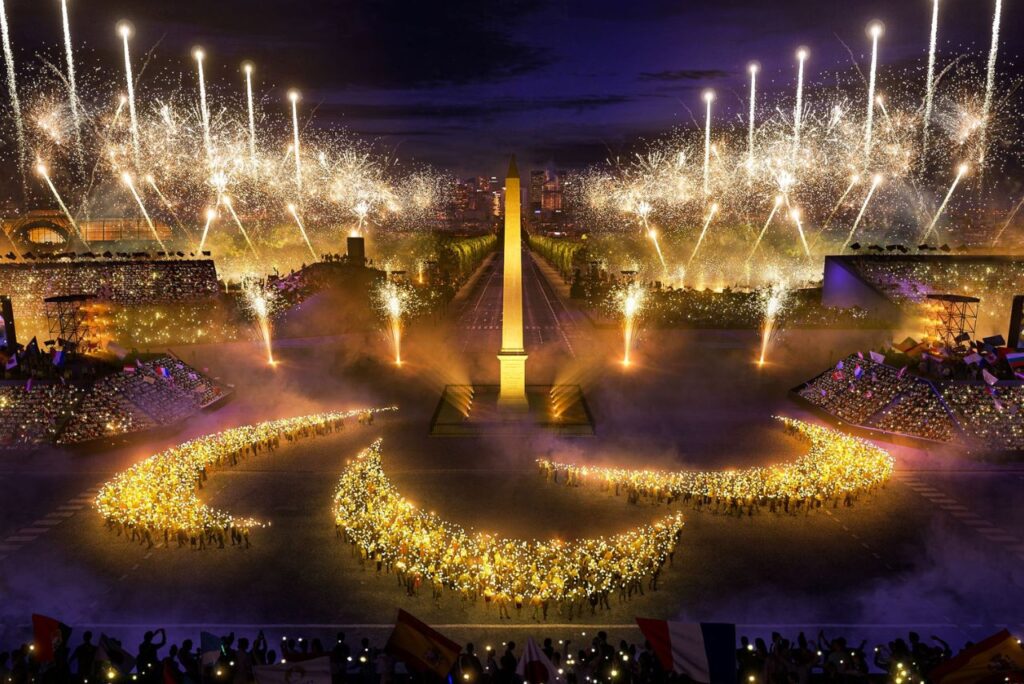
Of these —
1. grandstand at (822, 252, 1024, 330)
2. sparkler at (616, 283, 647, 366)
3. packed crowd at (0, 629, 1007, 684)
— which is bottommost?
packed crowd at (0, 629, 1007, 684)

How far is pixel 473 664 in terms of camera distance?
10.8 metres

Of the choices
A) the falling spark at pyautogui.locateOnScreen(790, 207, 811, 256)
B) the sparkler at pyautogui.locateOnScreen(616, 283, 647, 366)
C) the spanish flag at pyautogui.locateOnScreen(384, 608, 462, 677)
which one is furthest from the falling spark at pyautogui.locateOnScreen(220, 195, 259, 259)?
the spanish flag at pyautogui.locateOnScreen(384, 608, 462, 677)

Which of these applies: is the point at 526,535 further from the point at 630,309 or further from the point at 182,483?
the point at 630,309

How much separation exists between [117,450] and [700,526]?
17.2m

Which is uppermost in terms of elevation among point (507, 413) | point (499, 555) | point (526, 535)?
point (507, 413)

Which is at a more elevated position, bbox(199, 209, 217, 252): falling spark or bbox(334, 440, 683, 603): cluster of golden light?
bbox(199, 209, 217, 252): falling spark

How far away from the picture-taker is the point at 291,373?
32594 mm

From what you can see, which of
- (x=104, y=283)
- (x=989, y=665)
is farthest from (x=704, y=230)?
(x=989, y=665)

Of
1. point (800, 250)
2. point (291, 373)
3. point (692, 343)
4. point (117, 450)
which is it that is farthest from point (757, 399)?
point (800, 250)

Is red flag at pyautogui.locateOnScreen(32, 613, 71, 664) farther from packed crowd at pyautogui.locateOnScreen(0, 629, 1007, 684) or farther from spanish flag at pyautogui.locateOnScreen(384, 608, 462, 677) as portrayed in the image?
spanish flag at pyautogui.locateOnScreen(384, 608, 462, 677)

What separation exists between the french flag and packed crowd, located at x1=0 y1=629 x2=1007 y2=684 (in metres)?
0.16

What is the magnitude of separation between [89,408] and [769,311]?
116 feet

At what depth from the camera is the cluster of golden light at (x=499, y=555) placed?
13906 millimetres

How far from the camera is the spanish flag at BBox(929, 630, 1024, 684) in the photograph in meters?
9.64
